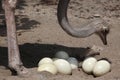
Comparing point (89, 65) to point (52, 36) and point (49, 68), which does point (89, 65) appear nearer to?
point (49, 68)

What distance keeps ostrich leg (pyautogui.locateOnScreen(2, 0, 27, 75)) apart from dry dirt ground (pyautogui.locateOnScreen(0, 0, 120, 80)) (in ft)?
0.50

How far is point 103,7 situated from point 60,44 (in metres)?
2.88

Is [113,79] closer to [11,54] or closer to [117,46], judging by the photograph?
[11,54]

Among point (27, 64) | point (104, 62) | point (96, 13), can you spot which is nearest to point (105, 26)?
point (104, 62)

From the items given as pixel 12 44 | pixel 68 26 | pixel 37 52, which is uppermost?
pixel 68 26

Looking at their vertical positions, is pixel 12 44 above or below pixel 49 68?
above

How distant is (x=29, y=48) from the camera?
26.6ft

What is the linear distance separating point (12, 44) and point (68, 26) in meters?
0.96

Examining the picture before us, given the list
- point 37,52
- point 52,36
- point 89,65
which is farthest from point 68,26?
point 52,36

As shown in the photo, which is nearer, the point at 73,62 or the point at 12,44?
the point at 12,44

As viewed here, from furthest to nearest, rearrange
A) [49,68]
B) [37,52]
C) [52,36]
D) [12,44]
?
[52,36] → [37,52] → [49,68] → [12,44]

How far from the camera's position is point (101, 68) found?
21.9 ft

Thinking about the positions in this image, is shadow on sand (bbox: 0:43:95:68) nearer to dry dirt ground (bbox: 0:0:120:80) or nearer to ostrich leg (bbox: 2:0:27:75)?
dry dirt ground (bbox: 0:0:120:80)

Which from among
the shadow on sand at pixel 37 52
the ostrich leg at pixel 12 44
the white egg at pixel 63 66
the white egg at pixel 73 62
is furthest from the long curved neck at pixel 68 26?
the ostrich leg at pixel 12 44
